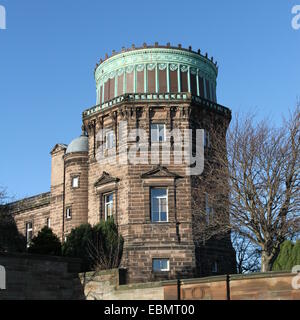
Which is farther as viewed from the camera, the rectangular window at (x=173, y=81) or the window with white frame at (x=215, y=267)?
the rectangular window at (x=173, y=81)

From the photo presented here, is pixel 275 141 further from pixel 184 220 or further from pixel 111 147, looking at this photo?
pixel 111 147

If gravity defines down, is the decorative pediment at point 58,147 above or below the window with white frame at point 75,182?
above

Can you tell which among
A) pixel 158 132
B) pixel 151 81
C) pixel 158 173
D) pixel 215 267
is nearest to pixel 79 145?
pixel 158 132

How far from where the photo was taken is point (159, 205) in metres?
33.7

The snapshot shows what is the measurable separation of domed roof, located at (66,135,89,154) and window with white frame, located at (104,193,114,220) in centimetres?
474

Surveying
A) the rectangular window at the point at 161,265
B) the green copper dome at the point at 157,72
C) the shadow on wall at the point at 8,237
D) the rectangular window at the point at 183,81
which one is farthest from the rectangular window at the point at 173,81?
the shadow on wall at the point at 8,237

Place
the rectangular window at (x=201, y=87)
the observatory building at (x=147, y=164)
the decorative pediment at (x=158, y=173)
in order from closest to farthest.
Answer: the observatory building at (x=147, y=164), the decorative pediment at (x=158, y=173), the rectangular window at (x=201, y=87)

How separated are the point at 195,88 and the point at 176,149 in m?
4.77

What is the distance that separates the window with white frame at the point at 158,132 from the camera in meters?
34.6

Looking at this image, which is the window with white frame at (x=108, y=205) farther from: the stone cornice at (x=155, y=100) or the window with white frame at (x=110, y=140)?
the stone cornice at (x=155, y=100)

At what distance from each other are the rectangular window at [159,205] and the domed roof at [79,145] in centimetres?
724

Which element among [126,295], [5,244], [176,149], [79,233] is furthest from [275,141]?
[5,244]

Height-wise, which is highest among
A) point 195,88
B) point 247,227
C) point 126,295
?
point 195,88

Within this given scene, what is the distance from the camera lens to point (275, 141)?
93.4ft
